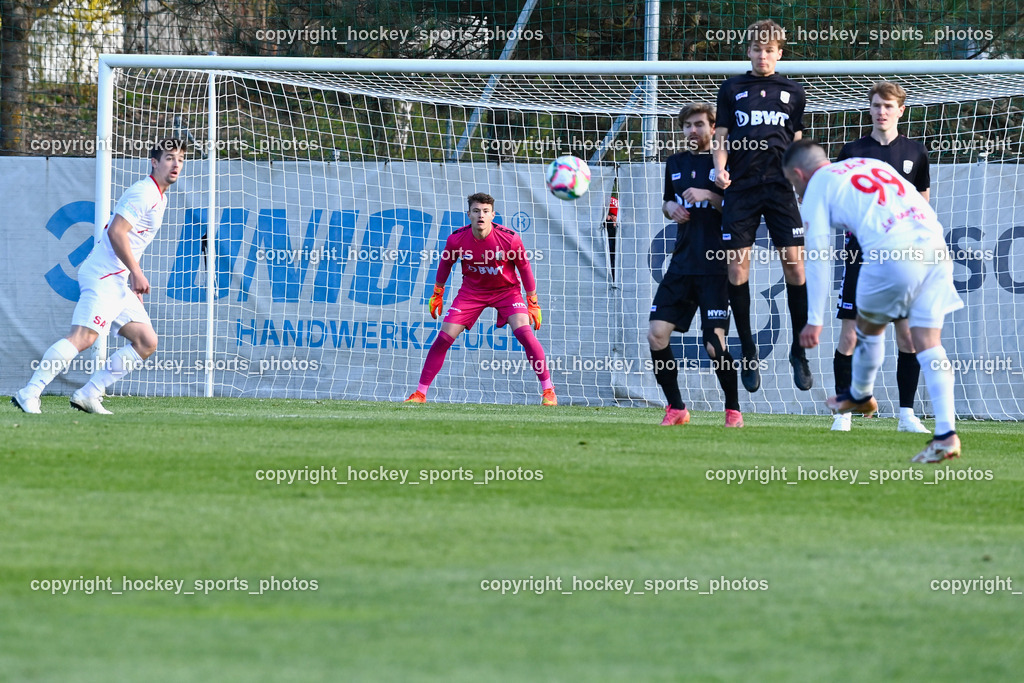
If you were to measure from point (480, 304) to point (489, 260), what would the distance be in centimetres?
41

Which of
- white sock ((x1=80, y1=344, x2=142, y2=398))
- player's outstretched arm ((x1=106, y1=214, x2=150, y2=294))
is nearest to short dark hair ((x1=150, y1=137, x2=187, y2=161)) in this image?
player's outstretched arm ((x1=106, y1=214, x2=150, y2=294))

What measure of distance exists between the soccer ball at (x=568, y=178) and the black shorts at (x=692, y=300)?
7.18 ft

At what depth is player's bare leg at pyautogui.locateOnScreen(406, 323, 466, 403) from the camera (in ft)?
37.1

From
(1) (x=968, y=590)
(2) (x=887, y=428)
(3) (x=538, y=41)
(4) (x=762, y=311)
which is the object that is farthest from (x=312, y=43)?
(1) (x=968, y=590)

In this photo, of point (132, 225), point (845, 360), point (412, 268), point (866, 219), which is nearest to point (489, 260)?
point (412, 268)

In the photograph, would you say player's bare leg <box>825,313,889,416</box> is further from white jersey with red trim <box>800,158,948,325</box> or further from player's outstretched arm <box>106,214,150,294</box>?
player's outstretched arm <box>106,214,150,294</box>

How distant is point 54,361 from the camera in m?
8.56

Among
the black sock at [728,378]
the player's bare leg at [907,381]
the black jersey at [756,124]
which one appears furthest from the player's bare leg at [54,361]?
the player's bare leg at [907,381]

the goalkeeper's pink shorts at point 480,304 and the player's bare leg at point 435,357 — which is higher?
the goalkeeper's pink shorts at point 480,304

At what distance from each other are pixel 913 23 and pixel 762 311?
4150 mm

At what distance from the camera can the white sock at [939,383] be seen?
6324mm

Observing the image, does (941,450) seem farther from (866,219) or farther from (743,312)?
(743,312)

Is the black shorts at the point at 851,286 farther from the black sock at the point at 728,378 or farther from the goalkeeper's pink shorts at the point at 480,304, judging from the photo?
the goalkeeper's pink shorts at the point at 480,304

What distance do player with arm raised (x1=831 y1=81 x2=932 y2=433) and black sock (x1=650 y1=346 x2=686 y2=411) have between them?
3.50 feet
